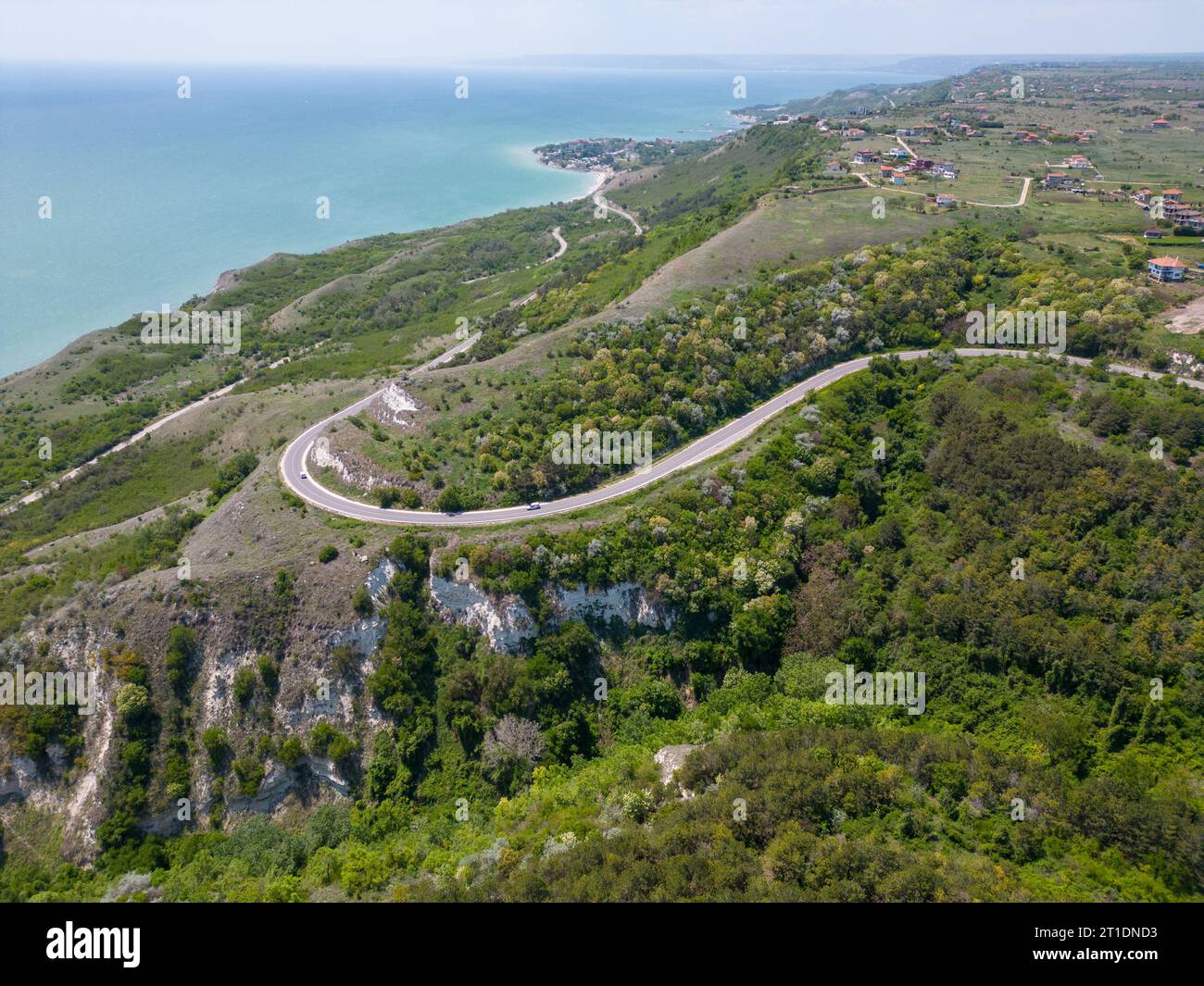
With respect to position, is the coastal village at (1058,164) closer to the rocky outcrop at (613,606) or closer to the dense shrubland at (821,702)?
the dense shrubland at (821,702)

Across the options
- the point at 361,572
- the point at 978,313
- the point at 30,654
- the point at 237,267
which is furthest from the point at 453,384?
the point at 237,267

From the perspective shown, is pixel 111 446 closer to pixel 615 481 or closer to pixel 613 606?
pixel 615 481

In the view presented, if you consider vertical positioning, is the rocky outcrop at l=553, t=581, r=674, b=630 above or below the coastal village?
below

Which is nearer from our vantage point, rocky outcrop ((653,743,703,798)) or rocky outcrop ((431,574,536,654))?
rocky outcrop ((653,743,703,798))

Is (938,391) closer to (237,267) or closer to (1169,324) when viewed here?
(1169,324)

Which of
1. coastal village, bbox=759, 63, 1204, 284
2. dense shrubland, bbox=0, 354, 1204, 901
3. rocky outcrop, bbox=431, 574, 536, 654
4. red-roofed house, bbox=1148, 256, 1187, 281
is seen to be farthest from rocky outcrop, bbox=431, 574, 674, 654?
coastal village, bbox=759, 63, 1204, 284

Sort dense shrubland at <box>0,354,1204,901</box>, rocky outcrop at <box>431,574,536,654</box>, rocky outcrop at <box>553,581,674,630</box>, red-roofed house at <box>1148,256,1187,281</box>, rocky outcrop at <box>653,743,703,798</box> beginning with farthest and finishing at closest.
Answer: red-roofed house at <box>1148,256,1187,281</box>
rocky outcrop at <box>553,581,674,630</box>
rocky outcrop at <box>431,574,536,654</box>
rocky outcrop at <box>653,743,703,798</box>
dense shrubland at <box>0,354,1204,901</box>

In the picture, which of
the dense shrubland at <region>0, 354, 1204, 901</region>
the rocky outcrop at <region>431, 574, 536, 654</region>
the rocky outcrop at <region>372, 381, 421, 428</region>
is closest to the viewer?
the dense shrubland at <region>0, 354, 1204, 901</region>

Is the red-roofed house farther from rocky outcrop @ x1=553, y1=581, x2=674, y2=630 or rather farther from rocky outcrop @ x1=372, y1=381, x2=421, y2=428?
rocky outcrop @ x1=372, y1=381, x2=421, y2=428
